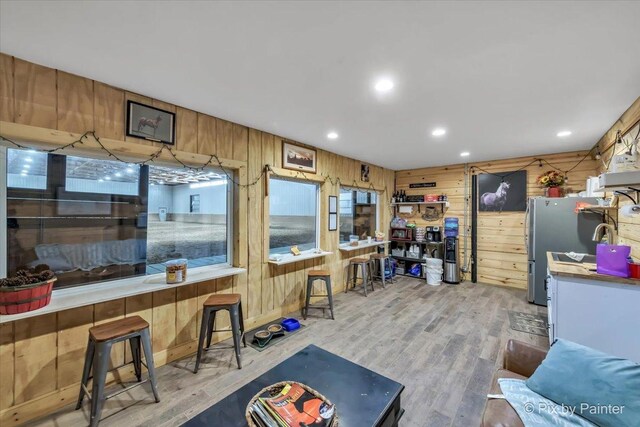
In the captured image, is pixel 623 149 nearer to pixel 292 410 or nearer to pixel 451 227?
pixel 451 227

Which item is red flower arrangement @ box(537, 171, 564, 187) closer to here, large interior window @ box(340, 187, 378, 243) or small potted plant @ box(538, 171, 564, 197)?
small potted plant @ box(538, 171, 564, 197)

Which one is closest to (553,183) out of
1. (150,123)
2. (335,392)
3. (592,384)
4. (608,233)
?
(608,233)

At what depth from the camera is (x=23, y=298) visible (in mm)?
1655

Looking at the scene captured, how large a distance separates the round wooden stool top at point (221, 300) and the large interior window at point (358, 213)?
2.79 m

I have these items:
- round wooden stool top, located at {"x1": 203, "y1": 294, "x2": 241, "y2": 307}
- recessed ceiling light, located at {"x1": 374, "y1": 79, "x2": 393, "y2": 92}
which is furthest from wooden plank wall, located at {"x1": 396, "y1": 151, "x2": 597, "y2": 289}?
round wooden stool top, located at {"x1": 203, "y1": 294, "x2": 241, "y2": 307}

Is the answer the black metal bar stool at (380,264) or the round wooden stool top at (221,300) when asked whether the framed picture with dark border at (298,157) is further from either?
the black metal bar stool at (380,264)

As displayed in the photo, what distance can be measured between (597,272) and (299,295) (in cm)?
328

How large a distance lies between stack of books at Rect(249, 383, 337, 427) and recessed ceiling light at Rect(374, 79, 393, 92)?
228 cm

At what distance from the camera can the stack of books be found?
124cm

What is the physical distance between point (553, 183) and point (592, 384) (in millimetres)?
4251

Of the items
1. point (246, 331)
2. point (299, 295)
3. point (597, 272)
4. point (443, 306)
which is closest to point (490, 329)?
point (443, 306)

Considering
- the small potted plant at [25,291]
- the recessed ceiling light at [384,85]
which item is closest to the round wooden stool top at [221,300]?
the small potted plant at [25,291]

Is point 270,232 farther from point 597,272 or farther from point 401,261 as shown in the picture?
point 401,261

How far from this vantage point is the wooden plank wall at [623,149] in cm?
250
